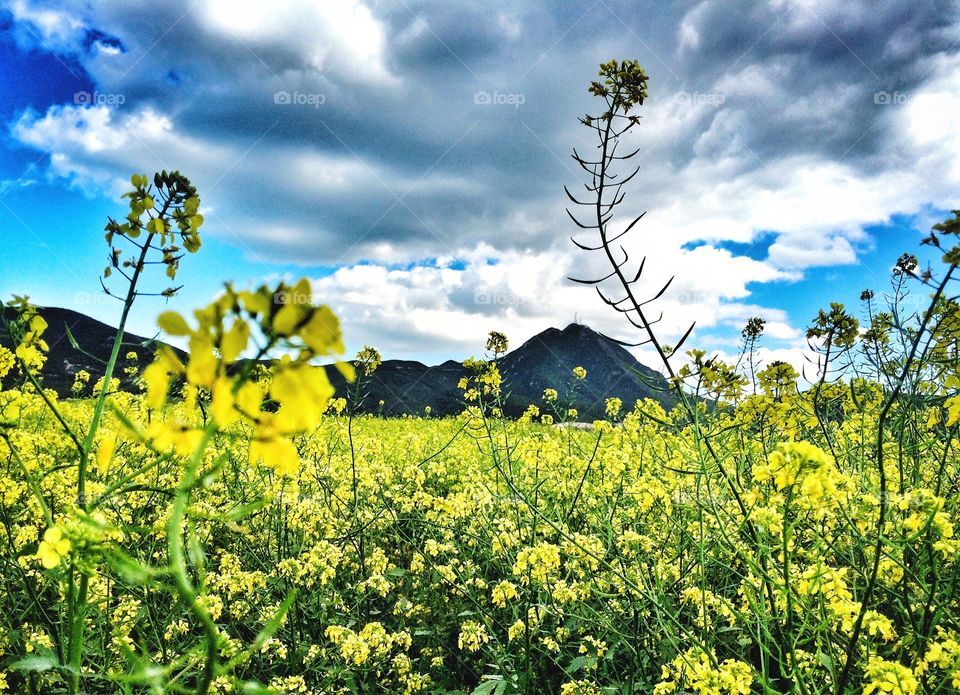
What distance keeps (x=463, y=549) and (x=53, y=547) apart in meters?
3.33

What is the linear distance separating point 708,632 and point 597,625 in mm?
639

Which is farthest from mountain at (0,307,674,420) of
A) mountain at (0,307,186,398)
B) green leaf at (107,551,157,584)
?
green leaf at (107,551,157,584)

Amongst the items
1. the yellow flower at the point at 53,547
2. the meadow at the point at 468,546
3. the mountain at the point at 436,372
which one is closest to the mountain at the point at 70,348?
the mountain at the point at 436,372

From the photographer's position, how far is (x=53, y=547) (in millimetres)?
1061

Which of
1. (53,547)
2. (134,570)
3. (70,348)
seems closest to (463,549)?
(53,547)

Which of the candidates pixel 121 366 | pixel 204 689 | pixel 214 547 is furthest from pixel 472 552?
pixel 121 366

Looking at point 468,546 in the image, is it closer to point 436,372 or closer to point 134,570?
point 134,570

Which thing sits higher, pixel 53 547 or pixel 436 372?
pixel 436 372

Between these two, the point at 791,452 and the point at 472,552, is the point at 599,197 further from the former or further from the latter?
the point at 472,552

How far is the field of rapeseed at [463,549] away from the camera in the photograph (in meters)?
0.69

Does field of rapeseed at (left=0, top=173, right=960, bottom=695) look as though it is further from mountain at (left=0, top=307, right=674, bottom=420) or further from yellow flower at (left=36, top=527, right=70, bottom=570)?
mountain at (left=0, top=307, right=674, bottom=420)

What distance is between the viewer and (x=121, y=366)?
7.70m

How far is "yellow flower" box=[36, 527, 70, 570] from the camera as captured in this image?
101cm

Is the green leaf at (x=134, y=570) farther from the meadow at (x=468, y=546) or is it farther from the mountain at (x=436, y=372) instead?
the mountain at (x=436, y=372)
